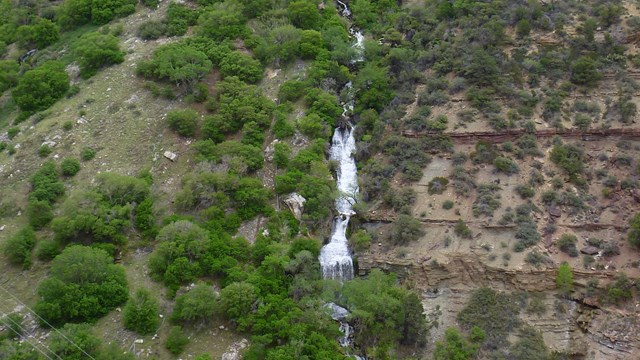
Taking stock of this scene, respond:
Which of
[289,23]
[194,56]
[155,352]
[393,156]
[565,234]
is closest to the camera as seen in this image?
[155,352]

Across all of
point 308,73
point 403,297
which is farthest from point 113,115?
point 403,297

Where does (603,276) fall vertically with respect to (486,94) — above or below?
below

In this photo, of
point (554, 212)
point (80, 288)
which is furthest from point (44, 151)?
point (554, 212)

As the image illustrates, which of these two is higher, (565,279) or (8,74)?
(8,74)

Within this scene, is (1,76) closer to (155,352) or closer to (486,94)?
(155,352)

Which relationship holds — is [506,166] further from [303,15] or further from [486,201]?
[303,15]

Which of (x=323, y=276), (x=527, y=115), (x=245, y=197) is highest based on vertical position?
(x=527, y=115)

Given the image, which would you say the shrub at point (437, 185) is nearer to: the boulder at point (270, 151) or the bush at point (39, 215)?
the boulder at point (270, 151)

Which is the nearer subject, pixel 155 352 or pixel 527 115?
pixel 155 352
